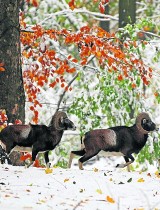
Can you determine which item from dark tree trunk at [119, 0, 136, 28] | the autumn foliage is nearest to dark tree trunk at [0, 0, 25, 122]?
the autumn foliage

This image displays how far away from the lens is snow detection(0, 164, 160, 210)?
6.29 meters

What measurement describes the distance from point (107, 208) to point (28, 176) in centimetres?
174

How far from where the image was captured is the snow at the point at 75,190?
6289mm

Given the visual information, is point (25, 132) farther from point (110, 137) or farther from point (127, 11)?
point (127, 11)

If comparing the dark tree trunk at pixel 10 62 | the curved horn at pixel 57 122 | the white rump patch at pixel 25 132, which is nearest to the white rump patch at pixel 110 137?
the curved horn at pixel 57 122

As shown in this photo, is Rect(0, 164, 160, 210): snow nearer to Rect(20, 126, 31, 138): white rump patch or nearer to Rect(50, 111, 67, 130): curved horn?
Rect(20, 126, 31, 138): white rump patch

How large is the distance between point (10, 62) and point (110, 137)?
249 centimetres

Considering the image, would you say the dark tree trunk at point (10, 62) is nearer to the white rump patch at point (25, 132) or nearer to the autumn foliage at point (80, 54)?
the autumn foliage at point (80, 54)

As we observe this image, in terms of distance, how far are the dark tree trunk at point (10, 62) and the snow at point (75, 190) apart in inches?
78.5

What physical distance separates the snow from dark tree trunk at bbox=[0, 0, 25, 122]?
199 cm

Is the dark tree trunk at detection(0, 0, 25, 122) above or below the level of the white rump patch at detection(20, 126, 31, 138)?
above

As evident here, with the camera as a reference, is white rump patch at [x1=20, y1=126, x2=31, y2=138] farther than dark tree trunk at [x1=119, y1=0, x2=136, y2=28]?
No

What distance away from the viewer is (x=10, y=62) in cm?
1041

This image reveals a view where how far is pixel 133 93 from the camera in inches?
535
